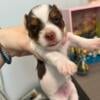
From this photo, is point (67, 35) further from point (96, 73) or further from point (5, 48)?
point (96, 73)

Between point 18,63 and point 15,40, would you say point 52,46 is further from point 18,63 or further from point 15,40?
point 18,63

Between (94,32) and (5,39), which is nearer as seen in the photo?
(5,39)

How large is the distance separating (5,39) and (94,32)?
66 cm

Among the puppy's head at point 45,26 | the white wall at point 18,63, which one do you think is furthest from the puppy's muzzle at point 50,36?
the white wall at point 18,63

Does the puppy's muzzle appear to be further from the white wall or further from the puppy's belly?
the white wall

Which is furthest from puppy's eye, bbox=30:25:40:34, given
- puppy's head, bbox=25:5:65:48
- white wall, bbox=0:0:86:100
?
white wall, bbox=0:0:86:100

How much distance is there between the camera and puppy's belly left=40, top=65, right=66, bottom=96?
468 mm

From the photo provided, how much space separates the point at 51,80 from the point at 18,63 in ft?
2.02

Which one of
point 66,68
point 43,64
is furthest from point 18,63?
point 66,68

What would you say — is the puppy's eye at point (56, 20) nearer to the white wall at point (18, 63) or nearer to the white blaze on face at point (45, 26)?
the white blaze on face at point (45, 26)

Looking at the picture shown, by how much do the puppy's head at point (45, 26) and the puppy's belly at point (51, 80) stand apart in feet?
0.22

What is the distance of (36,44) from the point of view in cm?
45

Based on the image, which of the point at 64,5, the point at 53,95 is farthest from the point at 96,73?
the point at 53,95

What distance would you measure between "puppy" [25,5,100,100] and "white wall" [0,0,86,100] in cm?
54
